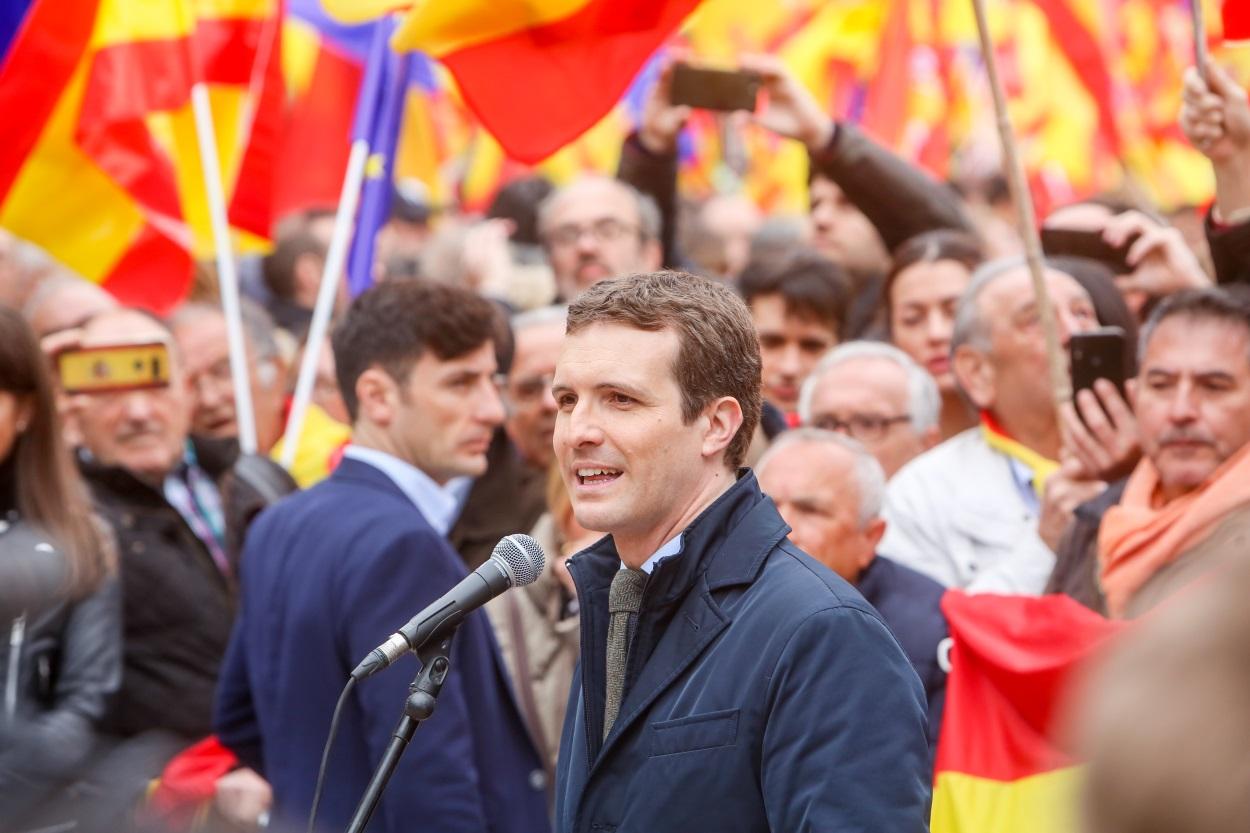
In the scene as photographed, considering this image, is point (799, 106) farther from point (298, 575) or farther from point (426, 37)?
point (298, 575)

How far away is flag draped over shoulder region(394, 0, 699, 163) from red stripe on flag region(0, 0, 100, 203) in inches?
69.9

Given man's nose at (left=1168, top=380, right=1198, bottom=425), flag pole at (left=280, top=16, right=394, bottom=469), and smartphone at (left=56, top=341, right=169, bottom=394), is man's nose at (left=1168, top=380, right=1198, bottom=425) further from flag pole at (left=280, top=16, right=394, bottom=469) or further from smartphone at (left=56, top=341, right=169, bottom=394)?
smartphone at (left=56, top=341, right=169, bottom=394)

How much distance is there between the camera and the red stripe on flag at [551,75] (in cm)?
579

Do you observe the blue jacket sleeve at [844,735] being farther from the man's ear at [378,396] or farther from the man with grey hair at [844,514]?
the man's ear at [378,396]

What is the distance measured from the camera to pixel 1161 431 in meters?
4.52

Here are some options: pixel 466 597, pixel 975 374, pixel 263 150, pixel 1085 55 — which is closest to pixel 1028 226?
pixel 975 374

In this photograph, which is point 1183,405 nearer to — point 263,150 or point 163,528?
point 163,528

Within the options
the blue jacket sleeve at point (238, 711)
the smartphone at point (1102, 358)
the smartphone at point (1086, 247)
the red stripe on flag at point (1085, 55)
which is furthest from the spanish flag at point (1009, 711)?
the red stripe on flag at point (1085, 55)

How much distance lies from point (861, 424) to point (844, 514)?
0.99 meters

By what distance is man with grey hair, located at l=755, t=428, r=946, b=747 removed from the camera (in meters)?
4.85

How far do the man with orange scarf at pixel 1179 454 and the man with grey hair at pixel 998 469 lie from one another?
36 centimetres

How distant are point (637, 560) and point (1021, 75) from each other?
10550mm

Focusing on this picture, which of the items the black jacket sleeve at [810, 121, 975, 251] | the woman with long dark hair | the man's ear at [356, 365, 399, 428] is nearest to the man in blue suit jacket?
the man's ear at [356, 365, 399, 428]

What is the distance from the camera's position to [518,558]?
3156mm
